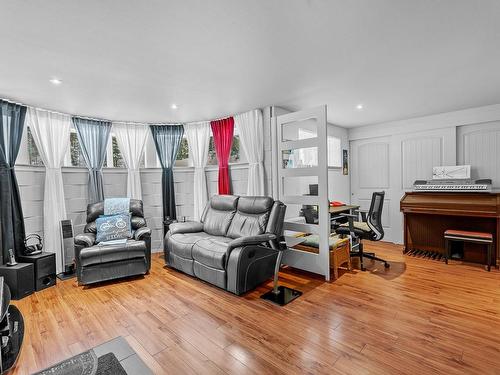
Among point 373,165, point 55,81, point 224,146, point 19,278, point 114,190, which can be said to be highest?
point 55,81

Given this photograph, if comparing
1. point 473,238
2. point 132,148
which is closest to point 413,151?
point 473,238

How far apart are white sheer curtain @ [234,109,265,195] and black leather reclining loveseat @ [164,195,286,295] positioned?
1.48 feet

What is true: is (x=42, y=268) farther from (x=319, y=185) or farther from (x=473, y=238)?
(x=473, y=238)

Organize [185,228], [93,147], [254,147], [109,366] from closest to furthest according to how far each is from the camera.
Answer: [109,366]
[185,228]
[254,147]
[93,147]

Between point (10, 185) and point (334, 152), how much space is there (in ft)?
17.7

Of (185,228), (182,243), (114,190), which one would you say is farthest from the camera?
(114,190)

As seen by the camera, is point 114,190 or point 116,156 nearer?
point 114,190

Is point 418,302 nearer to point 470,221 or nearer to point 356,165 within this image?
point 470,221

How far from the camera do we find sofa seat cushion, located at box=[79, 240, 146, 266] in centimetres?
318

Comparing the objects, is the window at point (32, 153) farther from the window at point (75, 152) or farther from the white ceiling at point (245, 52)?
the white ceiling at point (245, 52)

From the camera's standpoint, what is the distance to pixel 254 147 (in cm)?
414

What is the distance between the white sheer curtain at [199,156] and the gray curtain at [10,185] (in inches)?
98.6

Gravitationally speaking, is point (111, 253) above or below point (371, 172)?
below

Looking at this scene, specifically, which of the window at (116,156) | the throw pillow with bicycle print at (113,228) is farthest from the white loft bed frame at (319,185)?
the window at (116,156)
